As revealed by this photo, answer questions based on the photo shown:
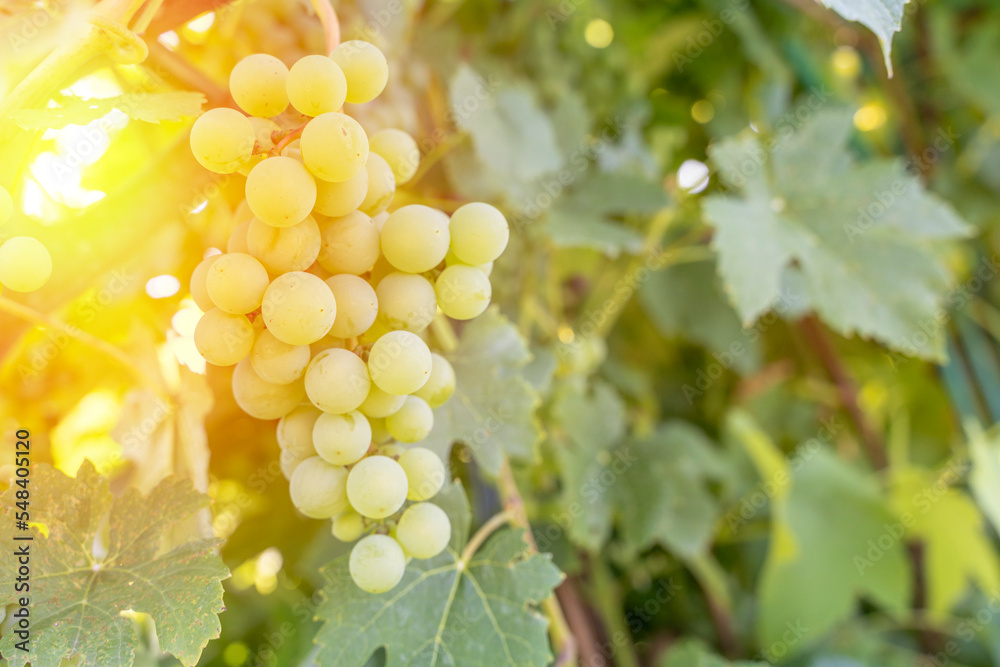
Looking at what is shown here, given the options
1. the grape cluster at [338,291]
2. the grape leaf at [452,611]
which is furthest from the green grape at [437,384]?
the grape leaf at [452,611]

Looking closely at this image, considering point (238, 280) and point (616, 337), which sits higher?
point (238, 280)

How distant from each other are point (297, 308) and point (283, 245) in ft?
0.13

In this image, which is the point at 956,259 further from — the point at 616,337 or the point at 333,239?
the point at 333,239

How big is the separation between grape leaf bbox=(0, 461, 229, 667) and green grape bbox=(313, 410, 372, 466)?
0.10m

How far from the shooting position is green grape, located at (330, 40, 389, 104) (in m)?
0.36

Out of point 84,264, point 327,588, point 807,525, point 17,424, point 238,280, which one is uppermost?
point 238,280

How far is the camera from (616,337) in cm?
117

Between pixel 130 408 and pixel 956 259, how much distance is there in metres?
1.46

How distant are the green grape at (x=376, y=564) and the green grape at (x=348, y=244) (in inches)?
6.2

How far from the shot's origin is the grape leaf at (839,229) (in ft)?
2.69

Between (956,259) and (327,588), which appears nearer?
(327,588)

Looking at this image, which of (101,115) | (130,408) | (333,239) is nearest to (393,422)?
(333,239)

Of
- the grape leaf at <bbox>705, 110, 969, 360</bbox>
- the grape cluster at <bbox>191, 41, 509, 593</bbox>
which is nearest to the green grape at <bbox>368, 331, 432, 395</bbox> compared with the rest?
the grape cluster at <bbox>191, 41, 509, 593</bbox>

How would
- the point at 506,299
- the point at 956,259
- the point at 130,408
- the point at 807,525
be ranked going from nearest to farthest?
the point at 130,408 → the point at 506,299 → the point at 807,525 → the point at 956,259
